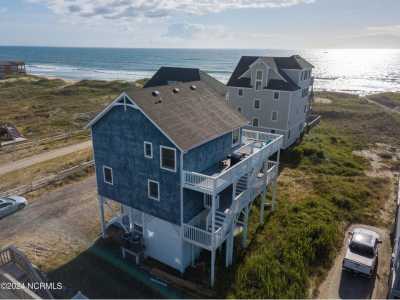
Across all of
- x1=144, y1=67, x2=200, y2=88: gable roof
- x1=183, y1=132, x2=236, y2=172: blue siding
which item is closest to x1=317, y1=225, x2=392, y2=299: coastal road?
x1=183, y1=132, x2=236, y2=172: blue siding

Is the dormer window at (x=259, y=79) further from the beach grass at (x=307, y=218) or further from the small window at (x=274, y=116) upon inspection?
the beach grass at (x=307, y=218)

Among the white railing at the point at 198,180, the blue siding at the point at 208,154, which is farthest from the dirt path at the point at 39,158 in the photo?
the white railing at the point at 198,180

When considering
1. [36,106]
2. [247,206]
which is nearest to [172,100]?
[247,206]

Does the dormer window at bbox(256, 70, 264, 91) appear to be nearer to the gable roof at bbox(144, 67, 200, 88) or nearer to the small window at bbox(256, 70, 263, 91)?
the small window at bbox(256, 70, 263, 91)

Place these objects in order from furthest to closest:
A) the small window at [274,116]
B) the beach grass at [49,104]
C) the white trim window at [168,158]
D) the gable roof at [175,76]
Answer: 1. the beach grass at [49,104]
2. the small window at [274,116]
3. the gable roof at [175,76]
4. the white trim window at [168,158]

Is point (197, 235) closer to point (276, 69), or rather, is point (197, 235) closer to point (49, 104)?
point (276, 69)

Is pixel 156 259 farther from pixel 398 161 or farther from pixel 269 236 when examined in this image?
pixel 398 161

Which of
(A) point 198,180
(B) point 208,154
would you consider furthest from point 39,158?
(A) point 198,180
